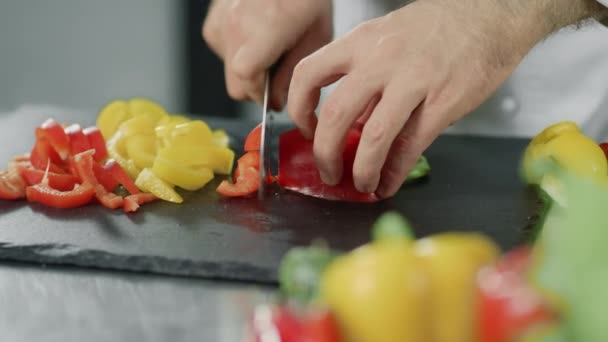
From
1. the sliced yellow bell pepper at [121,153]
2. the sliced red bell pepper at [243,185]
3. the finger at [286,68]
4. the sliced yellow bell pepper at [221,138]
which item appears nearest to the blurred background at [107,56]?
the sliced yellow bell pepper at [221,138]

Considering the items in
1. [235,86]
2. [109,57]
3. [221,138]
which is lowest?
[109,57]

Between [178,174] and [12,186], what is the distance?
28 cm

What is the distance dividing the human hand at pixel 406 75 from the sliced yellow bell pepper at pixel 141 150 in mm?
366

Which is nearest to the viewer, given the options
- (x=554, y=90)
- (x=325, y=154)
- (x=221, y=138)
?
→ (x=325, y=154)

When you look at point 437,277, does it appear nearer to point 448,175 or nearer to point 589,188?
point 589,188

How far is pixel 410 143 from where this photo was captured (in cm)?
141

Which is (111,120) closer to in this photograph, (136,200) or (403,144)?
(136,200)

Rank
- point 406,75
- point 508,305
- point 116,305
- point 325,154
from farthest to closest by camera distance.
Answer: point 325,154 < point 406,75 < point 116,305 < point 508,305

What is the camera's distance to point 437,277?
77 centimetres

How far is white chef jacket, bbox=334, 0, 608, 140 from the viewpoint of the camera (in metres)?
2.05

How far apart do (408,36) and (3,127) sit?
114cm

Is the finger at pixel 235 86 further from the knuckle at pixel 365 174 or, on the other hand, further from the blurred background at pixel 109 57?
the blurred background at pixel 109 57

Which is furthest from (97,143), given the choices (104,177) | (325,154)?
(325,154)

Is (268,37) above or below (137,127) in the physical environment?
above
